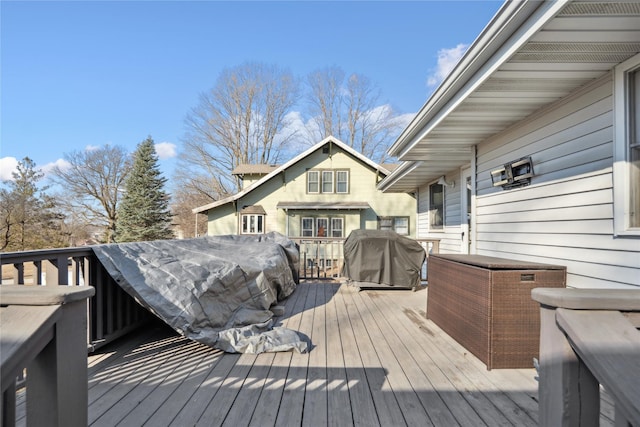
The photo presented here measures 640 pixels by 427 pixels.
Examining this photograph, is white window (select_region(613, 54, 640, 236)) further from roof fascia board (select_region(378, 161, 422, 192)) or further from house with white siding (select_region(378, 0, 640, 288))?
roof fascia board (select_region(378, 161, 422, 192))

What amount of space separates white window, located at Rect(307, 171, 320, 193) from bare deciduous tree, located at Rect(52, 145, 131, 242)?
50.7 ft

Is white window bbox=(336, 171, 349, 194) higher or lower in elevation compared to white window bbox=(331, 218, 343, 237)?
higher

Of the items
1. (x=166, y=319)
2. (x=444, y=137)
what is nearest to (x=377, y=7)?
(x=444, y=137)

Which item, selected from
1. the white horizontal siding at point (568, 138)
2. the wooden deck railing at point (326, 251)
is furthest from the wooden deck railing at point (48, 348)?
the wooden deck railing at point (326, 251)

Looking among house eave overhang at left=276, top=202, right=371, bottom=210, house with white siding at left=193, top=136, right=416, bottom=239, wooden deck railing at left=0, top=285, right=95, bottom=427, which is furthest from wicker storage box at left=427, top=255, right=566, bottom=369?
house with white siding at left=193, top=136, right=416, bottom=239

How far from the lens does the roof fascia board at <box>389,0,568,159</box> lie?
5.43 feet

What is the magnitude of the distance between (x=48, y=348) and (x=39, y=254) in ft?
5.89

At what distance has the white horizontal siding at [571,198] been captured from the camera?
2.24 meters

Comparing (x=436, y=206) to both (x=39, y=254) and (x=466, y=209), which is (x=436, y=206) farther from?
(x=39, y=254)

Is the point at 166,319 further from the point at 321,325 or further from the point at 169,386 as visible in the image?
the point at 321,325

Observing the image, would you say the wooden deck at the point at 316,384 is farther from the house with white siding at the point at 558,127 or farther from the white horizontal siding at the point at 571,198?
the house with white siding at the point at 558,127

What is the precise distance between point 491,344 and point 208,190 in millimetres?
21306

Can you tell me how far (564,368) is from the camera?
84 cm

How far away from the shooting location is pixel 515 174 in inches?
135
